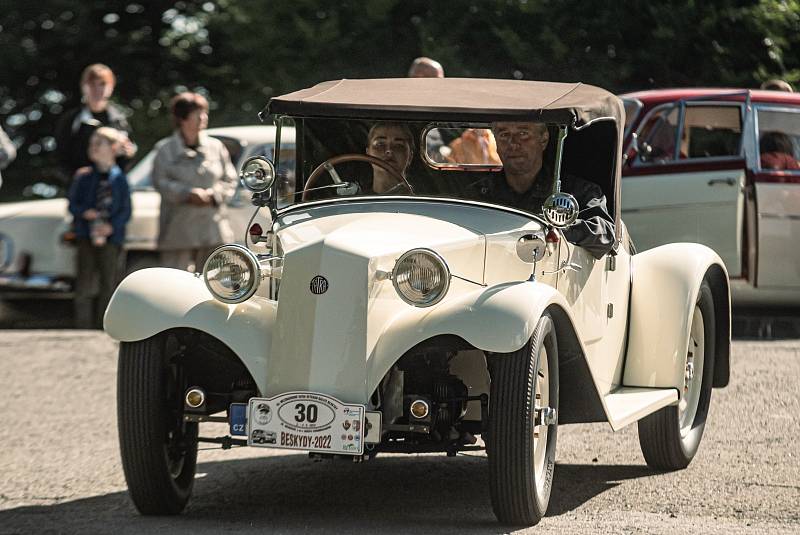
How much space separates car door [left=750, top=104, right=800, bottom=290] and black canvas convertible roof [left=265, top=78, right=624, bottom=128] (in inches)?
225

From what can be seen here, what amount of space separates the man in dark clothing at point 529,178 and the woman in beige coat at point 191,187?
5762mm

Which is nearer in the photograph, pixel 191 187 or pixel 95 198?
pixel 191 187

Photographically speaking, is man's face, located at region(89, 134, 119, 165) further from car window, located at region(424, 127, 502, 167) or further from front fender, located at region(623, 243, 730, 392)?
front fender, located at region(623, 243, 730, 392)

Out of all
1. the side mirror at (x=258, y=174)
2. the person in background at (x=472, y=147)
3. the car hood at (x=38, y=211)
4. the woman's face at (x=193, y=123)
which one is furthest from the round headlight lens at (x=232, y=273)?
the car hood at (x=38, y=211)

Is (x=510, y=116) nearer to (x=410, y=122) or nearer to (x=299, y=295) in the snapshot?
(x=410, y=122)

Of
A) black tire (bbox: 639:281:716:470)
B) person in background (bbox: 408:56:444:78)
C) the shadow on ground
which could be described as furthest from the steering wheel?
person in background (bbox: 408:56:444:78)

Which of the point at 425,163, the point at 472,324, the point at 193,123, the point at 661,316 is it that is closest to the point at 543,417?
the point at 472,324

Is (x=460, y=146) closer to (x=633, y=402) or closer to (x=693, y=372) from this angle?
(x=633, y=402)

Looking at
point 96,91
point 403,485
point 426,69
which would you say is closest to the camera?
point 403,485

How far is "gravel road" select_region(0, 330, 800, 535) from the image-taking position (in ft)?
20.5

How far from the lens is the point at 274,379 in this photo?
5969mm

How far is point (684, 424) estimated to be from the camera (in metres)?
8.17

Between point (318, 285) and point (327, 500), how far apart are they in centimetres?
127

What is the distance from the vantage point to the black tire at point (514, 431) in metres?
5.86
